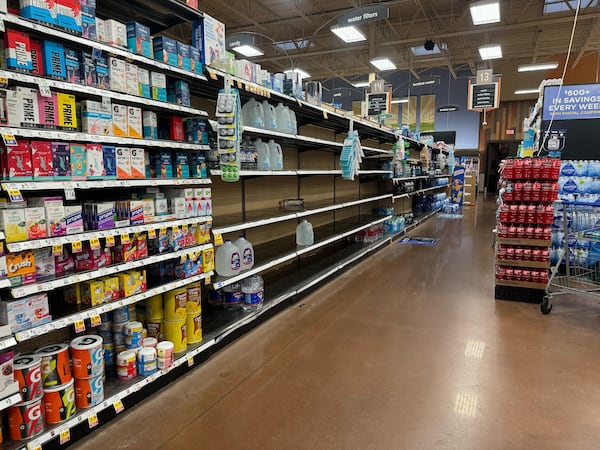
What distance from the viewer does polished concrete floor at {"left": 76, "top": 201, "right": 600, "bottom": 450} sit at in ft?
7.48

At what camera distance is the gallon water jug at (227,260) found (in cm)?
352

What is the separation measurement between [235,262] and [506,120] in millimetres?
22278

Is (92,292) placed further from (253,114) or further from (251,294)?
(253,114)

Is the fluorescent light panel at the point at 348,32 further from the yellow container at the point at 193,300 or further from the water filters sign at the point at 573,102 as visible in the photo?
the yellow container at the point at 193,300

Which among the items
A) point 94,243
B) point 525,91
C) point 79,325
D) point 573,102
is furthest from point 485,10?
point 525,91

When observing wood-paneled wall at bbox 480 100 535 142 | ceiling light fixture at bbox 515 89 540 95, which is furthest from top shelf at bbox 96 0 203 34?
wood-paneled wall at bbox 480 100 535 142

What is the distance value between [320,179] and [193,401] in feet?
14.6

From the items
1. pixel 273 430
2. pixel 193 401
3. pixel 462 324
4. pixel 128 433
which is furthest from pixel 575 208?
pixel 128 433

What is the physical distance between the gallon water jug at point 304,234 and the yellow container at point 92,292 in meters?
3.02

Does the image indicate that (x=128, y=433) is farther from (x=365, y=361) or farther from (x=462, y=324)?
(x=462, y=324)

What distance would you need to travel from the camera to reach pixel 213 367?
3.06 meters

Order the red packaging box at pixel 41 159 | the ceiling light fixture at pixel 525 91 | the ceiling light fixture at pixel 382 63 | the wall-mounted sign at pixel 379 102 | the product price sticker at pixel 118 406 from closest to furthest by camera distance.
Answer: the red packaging box at pixel 41 159
the product price sticker at pixel 118 406
the ceiling light fixture at pixel 382 63
the wall-mounted sign at pixel 379 102
the ceiling light fixture at pixel 525 91

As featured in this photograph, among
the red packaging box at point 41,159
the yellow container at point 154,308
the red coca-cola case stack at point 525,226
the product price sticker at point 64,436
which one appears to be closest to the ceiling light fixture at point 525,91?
the red coca-cola case stack at point 525,226

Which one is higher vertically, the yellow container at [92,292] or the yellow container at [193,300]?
the yellow container at [92,292]
